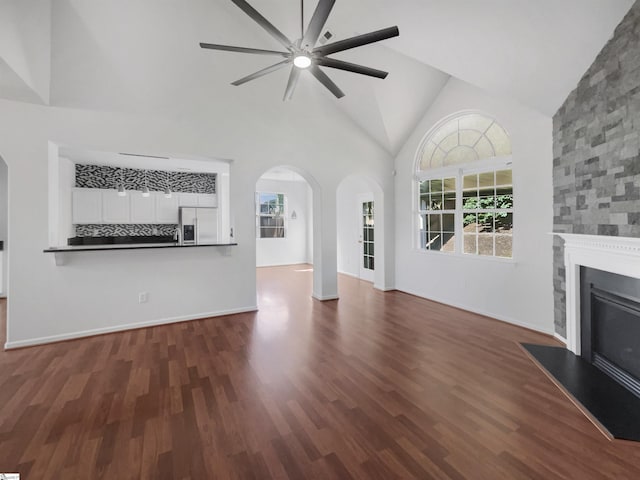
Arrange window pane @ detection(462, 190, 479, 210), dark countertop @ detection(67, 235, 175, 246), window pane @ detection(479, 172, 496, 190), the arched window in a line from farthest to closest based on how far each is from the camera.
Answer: dark countertop @ detection(67, 235, 175, 246) < window pane @ detection(462, 190, 479, 210) < window pane @ detection(479, 172, 496, 190) < the arched window

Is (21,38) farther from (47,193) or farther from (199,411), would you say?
(199,411)

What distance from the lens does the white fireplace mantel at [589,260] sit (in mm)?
2342

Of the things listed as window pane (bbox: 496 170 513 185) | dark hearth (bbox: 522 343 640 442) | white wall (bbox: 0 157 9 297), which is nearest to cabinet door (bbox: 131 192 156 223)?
white wall (bbox: 0 157 9 297)

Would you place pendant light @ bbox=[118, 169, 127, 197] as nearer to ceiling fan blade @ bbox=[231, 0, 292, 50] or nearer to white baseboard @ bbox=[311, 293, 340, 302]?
white baseboard @ bbox=[311, 293, 340, 302]

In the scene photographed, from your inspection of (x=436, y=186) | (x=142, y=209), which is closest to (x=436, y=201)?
(x=436, y=186)

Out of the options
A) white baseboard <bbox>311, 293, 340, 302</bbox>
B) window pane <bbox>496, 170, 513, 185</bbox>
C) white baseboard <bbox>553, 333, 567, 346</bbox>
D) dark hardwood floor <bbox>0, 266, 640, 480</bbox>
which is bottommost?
dark hardwood floor <bbox>0, 266, 640, 480</bbox>

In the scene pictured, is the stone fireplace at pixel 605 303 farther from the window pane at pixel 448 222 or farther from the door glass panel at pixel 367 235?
the door glass panel at pixel 367 235

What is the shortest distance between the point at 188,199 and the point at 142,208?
3.44ft

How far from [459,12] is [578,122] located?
164 cm

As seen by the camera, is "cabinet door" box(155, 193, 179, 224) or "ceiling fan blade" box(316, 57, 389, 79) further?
"cabinet door" box(155, 193, 179, 224)

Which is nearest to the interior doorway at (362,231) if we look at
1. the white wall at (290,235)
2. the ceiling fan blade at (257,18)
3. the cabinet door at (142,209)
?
the white wall at (290,235)

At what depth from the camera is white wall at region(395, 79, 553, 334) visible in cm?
368

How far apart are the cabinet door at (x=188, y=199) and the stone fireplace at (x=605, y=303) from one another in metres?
7.47

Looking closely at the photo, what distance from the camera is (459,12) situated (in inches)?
113
